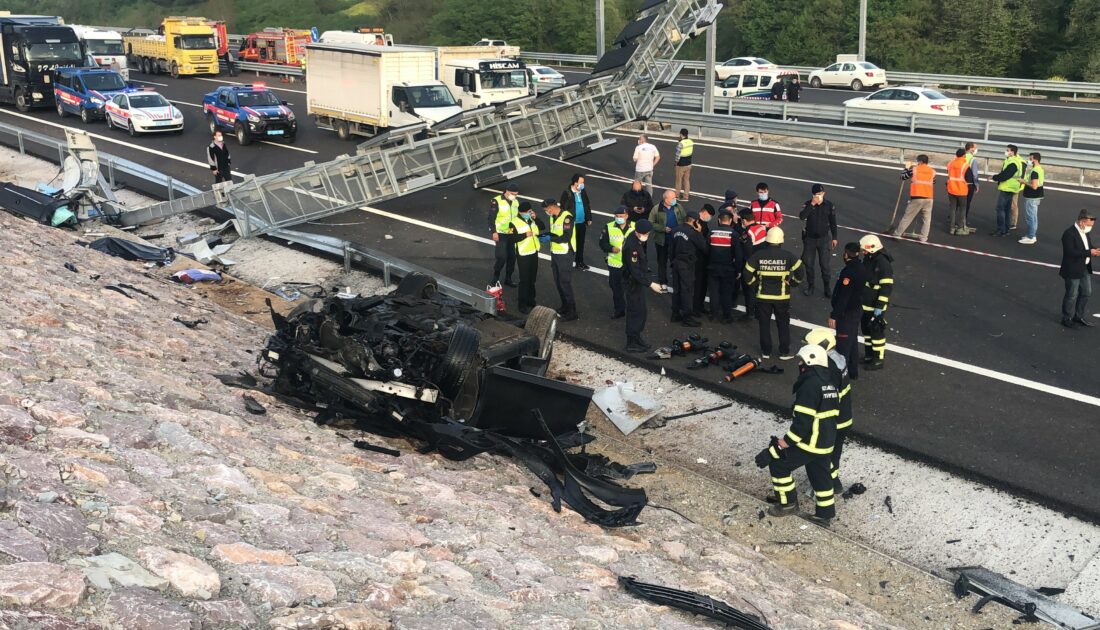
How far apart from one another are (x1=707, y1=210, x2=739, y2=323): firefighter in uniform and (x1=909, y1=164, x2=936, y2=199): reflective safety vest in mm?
5298

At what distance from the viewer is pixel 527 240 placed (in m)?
14.3

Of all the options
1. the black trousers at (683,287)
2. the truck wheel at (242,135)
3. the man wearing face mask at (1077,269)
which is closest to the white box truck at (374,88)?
the truck wheel at (242,135)

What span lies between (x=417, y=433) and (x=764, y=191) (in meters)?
7.35

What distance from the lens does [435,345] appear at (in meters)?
9.50

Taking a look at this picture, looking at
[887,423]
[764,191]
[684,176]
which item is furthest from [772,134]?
[887,423]

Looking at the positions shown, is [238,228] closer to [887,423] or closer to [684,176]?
[684,176]

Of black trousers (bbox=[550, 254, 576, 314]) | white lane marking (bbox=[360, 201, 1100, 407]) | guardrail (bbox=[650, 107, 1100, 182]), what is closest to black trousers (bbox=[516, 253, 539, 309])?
black trousers (bbox=[550, 254, 576, 314])

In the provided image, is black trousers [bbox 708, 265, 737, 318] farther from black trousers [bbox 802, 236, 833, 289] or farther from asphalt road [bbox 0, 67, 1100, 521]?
black trousers [bbox 802, 236, 833, 289]

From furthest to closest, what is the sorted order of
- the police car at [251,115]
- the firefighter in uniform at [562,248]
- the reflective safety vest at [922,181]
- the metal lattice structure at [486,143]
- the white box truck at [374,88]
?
the police car at [251,115], the white box truck at [374,88], the metal lattice structure at [486,143], the reflective safety vest at [922,181], the firefighter in uniform at [562,248]

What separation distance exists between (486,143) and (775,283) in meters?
Answer: 11.0

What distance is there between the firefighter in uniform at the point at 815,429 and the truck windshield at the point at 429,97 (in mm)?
20416

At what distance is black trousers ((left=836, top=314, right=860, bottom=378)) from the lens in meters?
11.9

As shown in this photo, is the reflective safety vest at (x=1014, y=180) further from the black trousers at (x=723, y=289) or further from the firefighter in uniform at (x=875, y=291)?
the firefighter in uniform at (x=875, y=291)

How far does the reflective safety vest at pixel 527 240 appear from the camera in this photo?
14.3 meters
